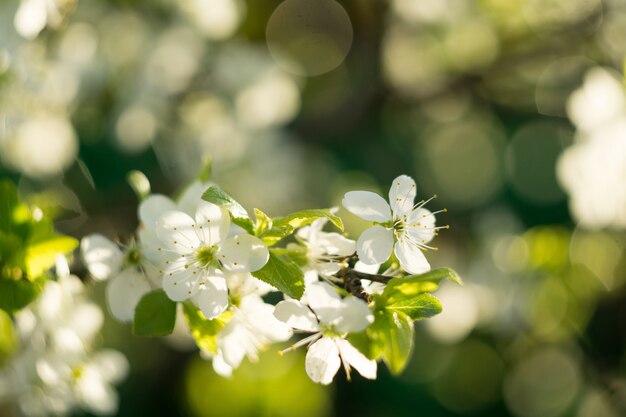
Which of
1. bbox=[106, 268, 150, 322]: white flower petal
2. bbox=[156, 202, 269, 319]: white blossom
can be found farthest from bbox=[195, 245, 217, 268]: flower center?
bbox=[106, 268, 150, 322]: white flower petal

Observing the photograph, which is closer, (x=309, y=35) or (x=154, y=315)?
(x=154, y=315)

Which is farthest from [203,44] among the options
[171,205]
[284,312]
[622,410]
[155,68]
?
[622,410]

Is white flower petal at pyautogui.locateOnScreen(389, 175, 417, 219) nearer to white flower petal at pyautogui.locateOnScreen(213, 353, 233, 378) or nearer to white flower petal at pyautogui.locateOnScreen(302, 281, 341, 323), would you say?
white flower petal at pyautogui.locateOnScreen(302, 281, 341, 323)

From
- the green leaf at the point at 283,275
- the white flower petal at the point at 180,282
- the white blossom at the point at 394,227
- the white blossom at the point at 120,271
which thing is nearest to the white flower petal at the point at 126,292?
the white blossom at the point at 120,271

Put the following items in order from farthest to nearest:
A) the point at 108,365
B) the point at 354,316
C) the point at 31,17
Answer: the point at 108,365 < the point at 31,17 < the point at 354,316

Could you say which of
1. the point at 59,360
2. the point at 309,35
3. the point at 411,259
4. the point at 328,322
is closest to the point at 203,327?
the point at 328,322

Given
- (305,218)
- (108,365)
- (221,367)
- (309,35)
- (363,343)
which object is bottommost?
(309,35)

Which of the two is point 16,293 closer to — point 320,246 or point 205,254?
point 205,254
